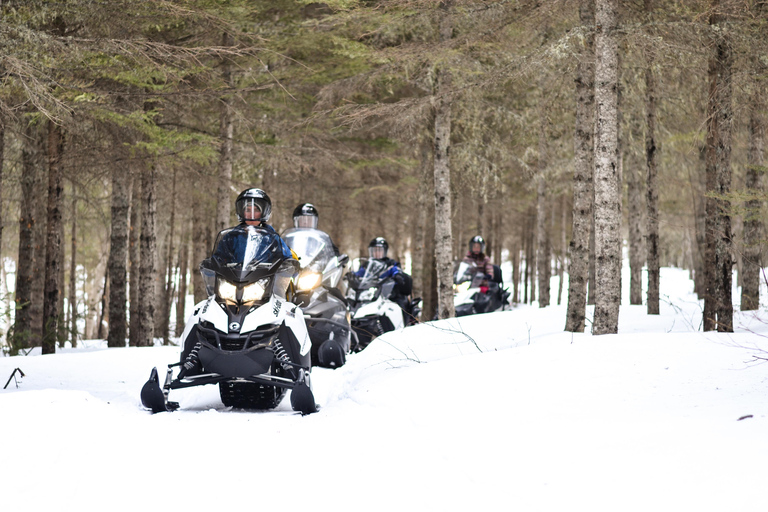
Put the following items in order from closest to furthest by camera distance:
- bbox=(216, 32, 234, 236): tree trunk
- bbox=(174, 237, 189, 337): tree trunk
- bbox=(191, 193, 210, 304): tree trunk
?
1. bbox=(216, 32, 234, 236): tree trunk
2. bbox=(191, 193, 210, 304): tree trunk
3. bbox=(174, 237, 189, 337): tree trunk

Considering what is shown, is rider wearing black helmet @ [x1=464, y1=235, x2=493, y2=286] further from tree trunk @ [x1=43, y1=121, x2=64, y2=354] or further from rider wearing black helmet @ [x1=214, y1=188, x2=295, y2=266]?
rider wearing black helmet @ [x1=214, y1=188, x2=295, y2=266]

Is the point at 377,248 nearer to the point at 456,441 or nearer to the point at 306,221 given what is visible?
the point at 306,221

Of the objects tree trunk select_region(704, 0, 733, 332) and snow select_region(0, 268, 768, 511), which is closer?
snow select_region(0, 268, 768, 511)

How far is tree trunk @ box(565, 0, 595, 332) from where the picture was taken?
30.2 ft

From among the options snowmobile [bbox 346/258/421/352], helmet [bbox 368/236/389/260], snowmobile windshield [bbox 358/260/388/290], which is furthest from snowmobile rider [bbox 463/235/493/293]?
snowmobile [bbox 346/258/421/352]

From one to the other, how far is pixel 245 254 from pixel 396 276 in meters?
7.06

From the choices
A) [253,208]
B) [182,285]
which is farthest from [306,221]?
[182,285]

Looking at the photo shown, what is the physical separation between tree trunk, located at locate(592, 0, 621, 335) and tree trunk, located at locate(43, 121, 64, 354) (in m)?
7.61

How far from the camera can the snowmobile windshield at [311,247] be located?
9453mm

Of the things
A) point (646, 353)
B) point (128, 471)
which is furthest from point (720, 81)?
point (128, 471)

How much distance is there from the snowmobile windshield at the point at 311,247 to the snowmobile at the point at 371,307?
267cm

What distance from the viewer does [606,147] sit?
7.55m

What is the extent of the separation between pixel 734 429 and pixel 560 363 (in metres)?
2.04

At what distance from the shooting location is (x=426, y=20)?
39.7 feet
